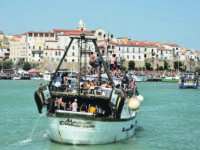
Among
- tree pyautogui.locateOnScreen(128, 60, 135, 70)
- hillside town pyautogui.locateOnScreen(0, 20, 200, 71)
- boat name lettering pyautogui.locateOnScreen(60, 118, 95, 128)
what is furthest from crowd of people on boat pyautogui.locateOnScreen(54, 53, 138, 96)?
tree pyautogui.locateOnScreen(128, 60, 135, 70)

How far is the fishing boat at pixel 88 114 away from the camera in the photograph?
16.8 m

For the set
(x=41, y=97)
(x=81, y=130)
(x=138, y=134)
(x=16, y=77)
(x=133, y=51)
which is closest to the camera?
(x=81, y=130)

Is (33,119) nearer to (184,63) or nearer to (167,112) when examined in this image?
(167,112)

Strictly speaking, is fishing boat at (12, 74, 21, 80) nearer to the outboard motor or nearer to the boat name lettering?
the outboard motor

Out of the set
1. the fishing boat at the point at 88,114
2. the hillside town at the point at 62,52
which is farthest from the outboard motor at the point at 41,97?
the hillside town at the point at 62,52

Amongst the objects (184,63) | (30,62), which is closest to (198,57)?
(184,63)

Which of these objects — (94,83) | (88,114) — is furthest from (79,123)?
(94,83)

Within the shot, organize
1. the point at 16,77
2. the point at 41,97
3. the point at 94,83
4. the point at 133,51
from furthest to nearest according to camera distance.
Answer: the point at 133,51
the point at 16,77
the point at 94,83
the point at 41,97

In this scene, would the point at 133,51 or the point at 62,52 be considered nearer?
the point at 62,52

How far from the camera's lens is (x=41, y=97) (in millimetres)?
18266

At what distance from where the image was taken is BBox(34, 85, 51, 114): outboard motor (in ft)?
59.6

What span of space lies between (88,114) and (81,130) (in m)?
0.67

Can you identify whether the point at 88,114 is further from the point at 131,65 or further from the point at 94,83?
the point at 131,65

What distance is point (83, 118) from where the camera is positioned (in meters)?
16.8
